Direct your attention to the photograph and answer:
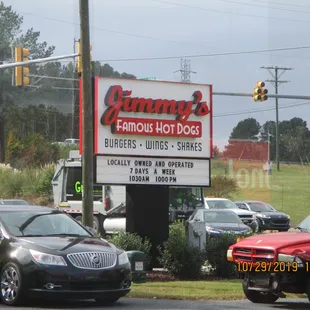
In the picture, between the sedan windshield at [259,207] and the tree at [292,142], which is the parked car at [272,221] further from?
the tree at [292,142]

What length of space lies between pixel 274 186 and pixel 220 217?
34.3 metres

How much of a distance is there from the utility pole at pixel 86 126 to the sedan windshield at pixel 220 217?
29.6 ft

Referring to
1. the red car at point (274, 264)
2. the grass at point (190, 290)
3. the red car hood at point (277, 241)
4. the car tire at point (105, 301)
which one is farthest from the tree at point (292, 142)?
the car tire at point (105, 301)

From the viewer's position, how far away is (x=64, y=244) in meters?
12.8

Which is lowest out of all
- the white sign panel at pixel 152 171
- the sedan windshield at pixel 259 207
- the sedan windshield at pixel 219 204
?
the sedan windshield at pixel 259 207

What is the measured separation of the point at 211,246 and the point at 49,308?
7.48 meters

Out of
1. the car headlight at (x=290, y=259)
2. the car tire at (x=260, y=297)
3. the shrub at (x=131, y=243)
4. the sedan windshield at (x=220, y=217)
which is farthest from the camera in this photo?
the sedan windshield at (x=220, y=217)

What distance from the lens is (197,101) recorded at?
65.4 feet

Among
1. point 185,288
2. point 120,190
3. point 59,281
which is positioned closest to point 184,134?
point 185,288

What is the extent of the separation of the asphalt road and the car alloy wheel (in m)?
0.15

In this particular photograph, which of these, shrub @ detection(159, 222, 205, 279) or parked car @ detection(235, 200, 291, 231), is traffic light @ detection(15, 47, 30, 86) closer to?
shrub @ detection(159, 222, 205, 279)

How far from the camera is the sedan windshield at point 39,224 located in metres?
13.4

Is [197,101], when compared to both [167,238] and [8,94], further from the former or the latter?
[8,94]

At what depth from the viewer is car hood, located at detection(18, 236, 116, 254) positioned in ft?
41.1
